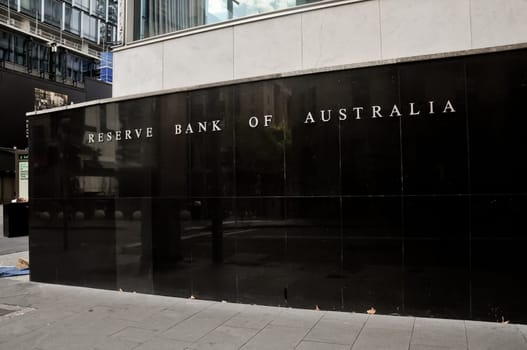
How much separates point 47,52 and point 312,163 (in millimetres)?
53572

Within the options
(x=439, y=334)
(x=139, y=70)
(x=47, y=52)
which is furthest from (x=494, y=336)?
(x=47, y=52)

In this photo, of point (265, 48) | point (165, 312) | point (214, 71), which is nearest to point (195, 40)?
point (214, 71)

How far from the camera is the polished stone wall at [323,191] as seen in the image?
5988mm

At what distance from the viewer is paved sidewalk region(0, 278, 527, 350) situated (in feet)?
17.3

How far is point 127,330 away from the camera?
19.5 ft

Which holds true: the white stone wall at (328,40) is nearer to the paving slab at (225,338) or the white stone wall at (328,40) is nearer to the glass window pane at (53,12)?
the paving slab at (225,338)

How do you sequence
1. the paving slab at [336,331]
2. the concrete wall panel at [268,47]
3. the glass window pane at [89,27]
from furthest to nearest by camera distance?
the glass window pane at [89,27] → the concrete wall panel at [268,47] → the paving slab at [336,331]

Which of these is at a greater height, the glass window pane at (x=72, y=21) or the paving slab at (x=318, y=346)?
the glass window pane at (x=72, y=21)

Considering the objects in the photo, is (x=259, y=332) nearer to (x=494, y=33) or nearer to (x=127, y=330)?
(x=127, y=330)

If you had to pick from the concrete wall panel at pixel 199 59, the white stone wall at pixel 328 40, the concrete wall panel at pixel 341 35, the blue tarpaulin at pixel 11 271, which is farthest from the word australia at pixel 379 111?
the blue tarpaulin at pixel 11 271

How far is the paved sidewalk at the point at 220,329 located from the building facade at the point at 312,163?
0.39m

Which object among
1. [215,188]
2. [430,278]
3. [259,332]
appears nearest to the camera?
[259,332]

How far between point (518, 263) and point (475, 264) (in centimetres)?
56

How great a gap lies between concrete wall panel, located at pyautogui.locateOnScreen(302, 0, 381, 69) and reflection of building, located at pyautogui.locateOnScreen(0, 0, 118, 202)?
2846 cm
